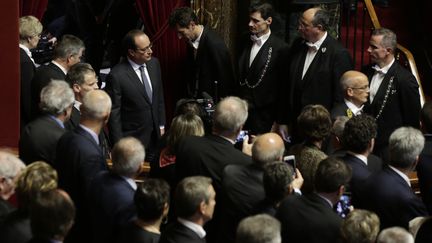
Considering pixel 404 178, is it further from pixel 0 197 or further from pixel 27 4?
pixel 27 4

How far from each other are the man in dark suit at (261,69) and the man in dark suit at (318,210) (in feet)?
11.4

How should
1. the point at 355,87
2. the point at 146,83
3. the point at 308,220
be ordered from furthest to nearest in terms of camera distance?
the point at 146,83
the point at 355,87
the point at 308,220

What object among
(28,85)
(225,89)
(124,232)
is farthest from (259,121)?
(124,232)

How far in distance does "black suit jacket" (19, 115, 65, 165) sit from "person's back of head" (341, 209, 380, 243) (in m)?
2.41

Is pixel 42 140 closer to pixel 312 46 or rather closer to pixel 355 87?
pixel 355 87

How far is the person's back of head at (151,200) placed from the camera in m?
6.36

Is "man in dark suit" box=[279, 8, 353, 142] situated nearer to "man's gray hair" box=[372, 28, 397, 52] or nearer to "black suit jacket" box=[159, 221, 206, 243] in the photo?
"man's gray hair" box=[372, 28, 397, 52]

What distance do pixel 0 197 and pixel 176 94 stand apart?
485 cm

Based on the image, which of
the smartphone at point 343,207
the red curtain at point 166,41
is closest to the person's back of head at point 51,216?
the smartphone at point 343,207

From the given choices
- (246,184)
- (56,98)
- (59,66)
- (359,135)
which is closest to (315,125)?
(359,135)

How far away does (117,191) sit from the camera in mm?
6879

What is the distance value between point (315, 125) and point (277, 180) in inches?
39.1

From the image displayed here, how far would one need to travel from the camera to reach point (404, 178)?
7105 mm

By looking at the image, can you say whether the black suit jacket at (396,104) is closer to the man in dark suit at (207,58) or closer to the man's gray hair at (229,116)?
the man in dark suit at (207,58)
